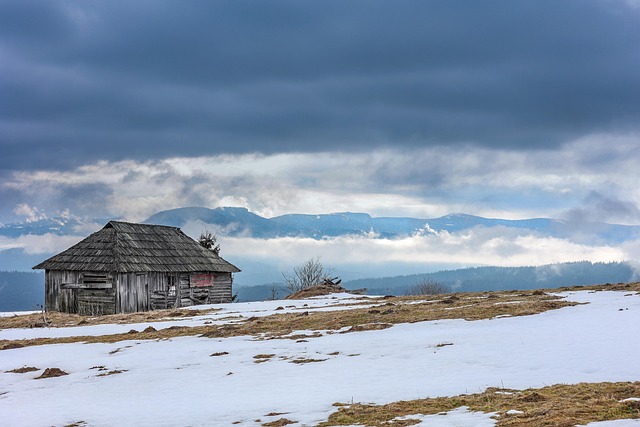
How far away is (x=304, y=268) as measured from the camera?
3873 inches

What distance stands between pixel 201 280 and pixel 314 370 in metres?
45.0

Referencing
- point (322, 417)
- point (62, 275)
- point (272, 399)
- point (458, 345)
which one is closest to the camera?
point (322, 417)

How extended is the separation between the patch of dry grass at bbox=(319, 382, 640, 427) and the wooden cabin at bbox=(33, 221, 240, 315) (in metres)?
43.2

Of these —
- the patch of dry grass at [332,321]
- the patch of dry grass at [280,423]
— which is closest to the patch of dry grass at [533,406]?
the patch of dry grass at [280,423]

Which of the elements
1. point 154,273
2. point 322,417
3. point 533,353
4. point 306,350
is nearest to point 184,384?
point 306,350

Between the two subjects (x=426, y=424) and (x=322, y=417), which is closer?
(x=426, y=424)

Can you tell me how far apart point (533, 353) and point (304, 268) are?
3167 inches

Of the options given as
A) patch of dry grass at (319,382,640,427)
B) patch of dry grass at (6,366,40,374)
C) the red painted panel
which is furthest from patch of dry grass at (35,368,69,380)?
the red painted panel

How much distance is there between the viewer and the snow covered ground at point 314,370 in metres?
15.1

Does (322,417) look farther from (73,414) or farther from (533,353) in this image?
(533,353)

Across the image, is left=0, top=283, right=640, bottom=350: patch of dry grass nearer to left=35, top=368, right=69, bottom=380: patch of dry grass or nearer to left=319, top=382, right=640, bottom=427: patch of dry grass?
left=35, top=368, right=69, bottom=380: patch of dry grass

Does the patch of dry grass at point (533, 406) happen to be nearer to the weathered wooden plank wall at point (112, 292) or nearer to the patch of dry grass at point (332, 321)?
the patch of dry grass at point (332, 321)

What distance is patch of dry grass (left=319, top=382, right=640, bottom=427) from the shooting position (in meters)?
10.9

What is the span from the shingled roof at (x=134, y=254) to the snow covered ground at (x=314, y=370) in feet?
88.8
